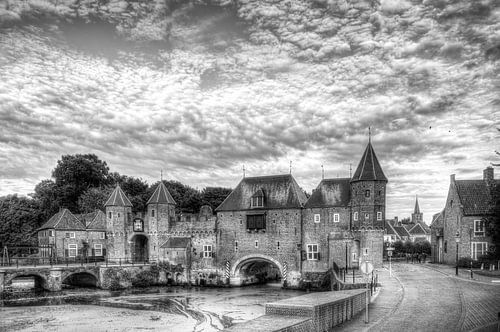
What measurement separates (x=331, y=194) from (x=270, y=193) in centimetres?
704

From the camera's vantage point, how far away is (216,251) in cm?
5150

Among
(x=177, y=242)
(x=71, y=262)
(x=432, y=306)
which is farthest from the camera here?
(x=177, y=242)

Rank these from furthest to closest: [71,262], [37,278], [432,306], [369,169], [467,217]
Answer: [71,262] → [37,278] → [369,169] → [467,217] → [432,306]

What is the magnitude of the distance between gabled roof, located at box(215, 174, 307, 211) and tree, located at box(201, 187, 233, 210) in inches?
1154

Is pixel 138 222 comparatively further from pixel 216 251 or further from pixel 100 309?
pixel 100 309

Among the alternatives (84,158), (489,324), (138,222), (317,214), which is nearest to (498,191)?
(317,214)

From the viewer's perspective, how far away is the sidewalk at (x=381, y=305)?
1810 centimetres

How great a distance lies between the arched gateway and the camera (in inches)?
1916

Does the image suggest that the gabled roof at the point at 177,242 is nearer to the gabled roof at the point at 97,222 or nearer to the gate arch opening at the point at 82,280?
the gate arch opening at the point at 82,280

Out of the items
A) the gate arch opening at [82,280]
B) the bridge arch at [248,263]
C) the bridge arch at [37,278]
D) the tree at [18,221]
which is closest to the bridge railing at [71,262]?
the gate arch opening at [82,280]

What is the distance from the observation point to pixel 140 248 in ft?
192

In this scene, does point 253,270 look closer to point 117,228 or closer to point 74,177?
point 117,228

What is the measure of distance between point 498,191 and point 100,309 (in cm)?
3345

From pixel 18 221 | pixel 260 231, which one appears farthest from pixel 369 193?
pixel 18 221
